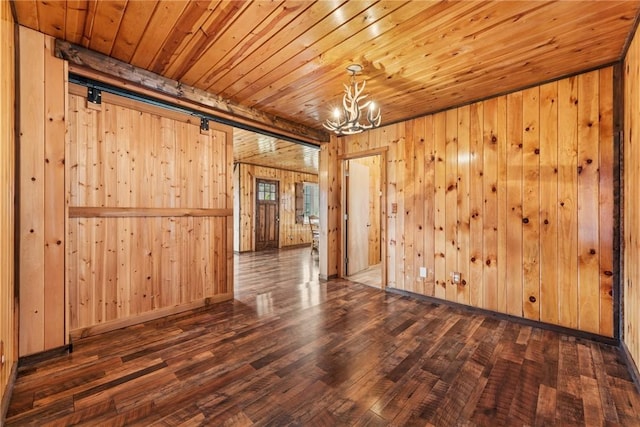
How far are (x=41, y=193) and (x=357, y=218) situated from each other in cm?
405

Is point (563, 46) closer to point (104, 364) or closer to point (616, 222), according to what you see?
point (616, 222)

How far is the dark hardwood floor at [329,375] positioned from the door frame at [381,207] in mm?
1130

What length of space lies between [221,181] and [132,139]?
1.02 metres

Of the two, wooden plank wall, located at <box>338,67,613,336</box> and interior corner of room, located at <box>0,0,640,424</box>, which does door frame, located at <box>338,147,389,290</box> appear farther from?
wooden plank wall, located at <box>338,67,613,336</box>

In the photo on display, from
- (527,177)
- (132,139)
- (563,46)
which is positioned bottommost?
(527,177)

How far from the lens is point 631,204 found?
6.96 ft

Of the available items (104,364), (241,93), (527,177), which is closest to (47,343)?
(104,364)

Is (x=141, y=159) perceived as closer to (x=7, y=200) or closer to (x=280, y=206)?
(x=7, y=200)

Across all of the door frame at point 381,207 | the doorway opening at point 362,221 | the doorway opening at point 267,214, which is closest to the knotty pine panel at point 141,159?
the door frame at point 381,207

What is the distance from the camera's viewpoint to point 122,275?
2746mm

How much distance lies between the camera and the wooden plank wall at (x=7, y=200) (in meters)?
1.59

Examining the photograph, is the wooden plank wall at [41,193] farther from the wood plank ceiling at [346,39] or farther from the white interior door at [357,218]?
the white interior door at [357,218]

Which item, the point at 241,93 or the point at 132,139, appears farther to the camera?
the point at 241,93

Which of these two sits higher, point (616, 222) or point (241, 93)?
point (241, 93)
